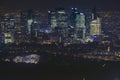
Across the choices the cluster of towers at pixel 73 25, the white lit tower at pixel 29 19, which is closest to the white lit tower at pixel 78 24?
the cluster of towers at pixel 73 25

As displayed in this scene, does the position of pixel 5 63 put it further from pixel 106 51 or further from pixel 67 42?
pixel 67 42

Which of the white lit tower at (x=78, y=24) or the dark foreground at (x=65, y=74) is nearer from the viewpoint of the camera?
the dark foreground at (x=65, y=74)

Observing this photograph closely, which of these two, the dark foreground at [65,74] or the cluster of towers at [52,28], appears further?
the cluster of towers at [52,28]

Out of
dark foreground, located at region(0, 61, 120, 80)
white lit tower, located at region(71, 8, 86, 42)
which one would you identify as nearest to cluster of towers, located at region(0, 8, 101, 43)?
white lit tower, located at region(71, 8, 86, 42)

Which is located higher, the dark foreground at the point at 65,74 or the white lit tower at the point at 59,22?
the white lit tower at the point at 59,22

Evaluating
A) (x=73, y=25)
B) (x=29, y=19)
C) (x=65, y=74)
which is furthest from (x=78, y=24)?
(x=65, y=74)

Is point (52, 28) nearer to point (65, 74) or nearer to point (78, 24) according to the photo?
point (78, 24)

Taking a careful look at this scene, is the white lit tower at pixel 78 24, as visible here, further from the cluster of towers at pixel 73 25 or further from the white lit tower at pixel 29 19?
the white lit tower at pixel 29 19

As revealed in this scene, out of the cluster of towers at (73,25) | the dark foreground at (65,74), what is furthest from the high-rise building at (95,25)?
the dark foreground at (65,74)

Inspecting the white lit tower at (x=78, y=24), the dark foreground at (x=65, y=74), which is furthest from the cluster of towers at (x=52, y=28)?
the dark foreground at (x=65, y=74)

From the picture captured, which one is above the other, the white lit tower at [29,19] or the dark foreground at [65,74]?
the white lit tower at [29,19]

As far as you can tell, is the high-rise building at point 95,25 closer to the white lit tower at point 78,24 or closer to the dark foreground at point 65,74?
the white lit tower at point 78,24

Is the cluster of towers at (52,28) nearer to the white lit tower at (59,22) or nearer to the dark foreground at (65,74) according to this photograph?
the white lit tower at (59,22)

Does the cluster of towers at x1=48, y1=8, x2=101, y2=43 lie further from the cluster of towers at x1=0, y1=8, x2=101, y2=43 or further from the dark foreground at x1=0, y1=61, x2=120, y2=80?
the dark foreground at x1=0, y1=61, x2=120, y2=80
